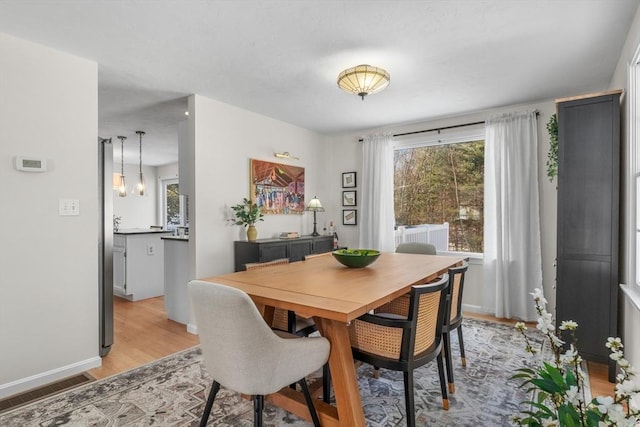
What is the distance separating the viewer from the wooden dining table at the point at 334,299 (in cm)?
154

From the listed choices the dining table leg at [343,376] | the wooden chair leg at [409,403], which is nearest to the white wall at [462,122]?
the wooden chair leg at [409,403]

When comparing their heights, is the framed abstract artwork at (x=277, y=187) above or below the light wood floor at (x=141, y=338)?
above

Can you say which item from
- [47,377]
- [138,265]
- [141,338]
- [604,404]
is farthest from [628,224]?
[138,265]

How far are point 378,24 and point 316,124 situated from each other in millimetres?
2593

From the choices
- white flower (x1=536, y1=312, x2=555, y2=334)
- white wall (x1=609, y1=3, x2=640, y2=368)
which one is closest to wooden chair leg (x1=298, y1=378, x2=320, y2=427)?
white flower (x1=536, y1=312, x2=555, y2=334)

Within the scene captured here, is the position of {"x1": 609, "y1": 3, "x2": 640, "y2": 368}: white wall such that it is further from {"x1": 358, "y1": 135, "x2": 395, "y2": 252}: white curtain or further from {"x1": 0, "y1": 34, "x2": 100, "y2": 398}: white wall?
{"x1": 0, "y1": 34, "x2": 100, "y2": 398}: white wall

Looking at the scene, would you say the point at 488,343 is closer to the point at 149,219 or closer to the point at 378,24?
the point at 378,24

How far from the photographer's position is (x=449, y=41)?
8.07 ft

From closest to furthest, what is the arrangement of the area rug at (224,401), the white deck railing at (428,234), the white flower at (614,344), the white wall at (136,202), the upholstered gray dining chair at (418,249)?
the white flower at (614,344)
the area rug at (224,401)
the upholstered gray dining chair at (418,249)
the white deck railing at (428,234)
the white wall at (136,202)

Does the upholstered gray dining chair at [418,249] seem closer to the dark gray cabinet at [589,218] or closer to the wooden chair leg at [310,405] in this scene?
the dark gray cabinet at [589,218]

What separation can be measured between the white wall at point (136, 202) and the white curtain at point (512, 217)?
7.22 metres

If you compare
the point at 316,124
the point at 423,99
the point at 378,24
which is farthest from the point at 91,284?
the point at 423,99

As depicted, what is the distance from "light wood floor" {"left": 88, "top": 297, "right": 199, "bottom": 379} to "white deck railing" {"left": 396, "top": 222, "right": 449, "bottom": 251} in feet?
9.80

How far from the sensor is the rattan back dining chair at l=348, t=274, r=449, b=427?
1704 millimetres
